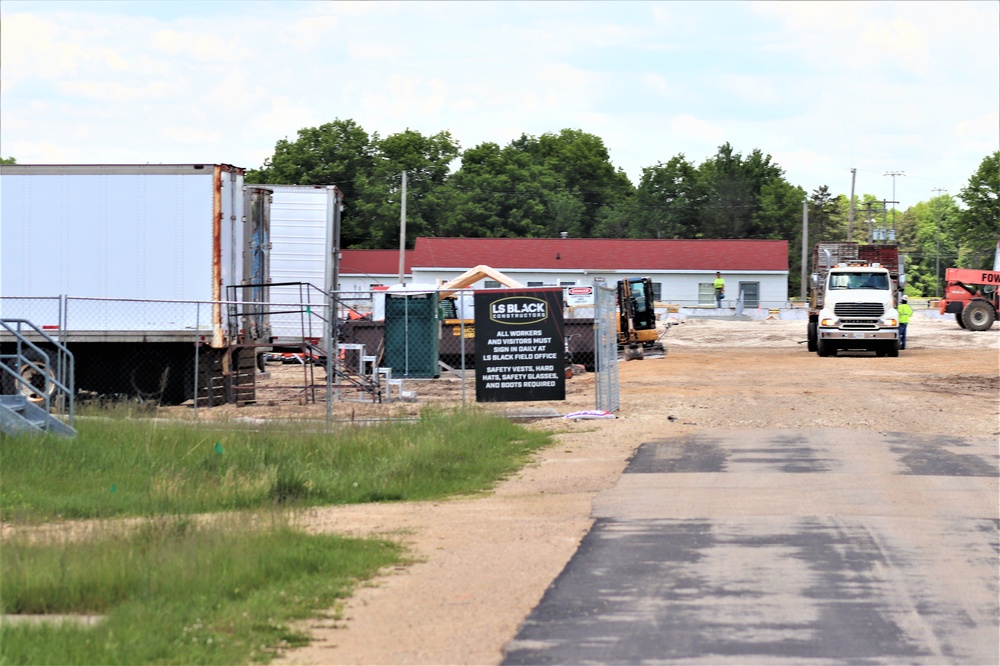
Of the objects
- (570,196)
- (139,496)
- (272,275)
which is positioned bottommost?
(139,496)

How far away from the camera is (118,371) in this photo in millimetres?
21906

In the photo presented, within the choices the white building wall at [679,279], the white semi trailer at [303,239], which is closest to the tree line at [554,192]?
the white building wall at [679,279]

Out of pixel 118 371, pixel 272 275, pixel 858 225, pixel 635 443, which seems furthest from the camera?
pixel 858 225

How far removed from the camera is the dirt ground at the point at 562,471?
750cm

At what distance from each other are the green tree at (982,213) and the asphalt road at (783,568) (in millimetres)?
98906

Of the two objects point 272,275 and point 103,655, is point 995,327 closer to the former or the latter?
point 272,275

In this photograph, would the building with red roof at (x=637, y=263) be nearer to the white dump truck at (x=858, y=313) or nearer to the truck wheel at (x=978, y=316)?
the truck wheel at (x=978, y=316)

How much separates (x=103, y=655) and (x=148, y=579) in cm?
159

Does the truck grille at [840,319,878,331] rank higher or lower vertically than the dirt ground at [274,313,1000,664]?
higher

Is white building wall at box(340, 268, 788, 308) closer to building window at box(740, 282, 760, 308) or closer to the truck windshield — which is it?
building window at box(740, 282, 760, 308)

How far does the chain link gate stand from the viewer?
1948 centimetres

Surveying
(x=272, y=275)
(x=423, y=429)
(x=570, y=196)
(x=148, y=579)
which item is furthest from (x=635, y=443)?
(x=570, y=196)

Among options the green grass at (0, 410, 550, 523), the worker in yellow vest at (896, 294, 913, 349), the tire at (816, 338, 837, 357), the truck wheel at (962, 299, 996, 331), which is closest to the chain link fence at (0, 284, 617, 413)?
the green grass at (0, 410, 550, 523)

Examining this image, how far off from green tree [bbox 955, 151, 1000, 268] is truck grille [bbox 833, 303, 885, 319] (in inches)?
2974
